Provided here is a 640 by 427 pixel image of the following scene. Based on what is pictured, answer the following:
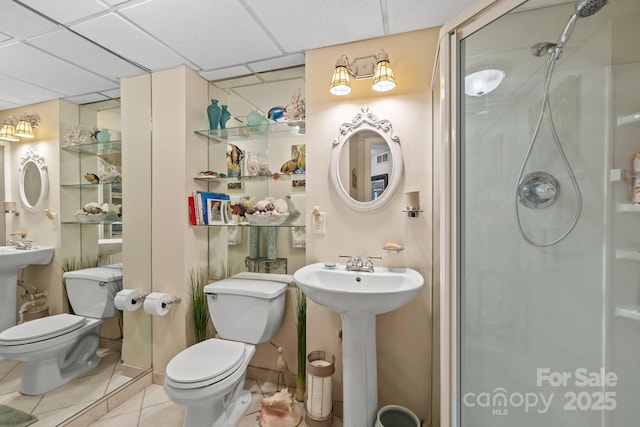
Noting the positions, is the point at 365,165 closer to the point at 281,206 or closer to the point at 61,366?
the point at 281,206

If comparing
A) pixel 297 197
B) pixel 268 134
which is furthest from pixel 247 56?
pixel 297 197

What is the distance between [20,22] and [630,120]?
2.92 m

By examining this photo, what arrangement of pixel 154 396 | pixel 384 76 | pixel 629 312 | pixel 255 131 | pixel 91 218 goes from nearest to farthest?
pixel 629 312 → pixel 384 76 → pixel 91 218 → pixel 154 396 → pixel 255 131

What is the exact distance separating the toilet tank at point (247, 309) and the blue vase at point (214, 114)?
3.89ft

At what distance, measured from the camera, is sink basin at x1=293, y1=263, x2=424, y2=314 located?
125 cm

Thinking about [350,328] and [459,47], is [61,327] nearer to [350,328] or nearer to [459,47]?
[350,328]

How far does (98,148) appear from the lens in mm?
1693

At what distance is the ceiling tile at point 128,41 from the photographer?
59.1 inches

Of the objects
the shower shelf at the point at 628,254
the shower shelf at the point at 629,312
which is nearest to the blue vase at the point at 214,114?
the shower shelf at the point at 628,254

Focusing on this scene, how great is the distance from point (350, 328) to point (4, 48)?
7.68 ft

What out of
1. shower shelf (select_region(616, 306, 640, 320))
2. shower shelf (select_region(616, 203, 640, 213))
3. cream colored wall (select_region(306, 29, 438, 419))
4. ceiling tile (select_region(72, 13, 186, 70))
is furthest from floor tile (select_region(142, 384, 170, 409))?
shower shelf (select_region(616, 203, 640, 213))

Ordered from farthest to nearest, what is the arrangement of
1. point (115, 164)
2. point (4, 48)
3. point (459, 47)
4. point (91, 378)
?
point (115, 164)
point (91, 378)
point (4, 48)
point (459, 47)

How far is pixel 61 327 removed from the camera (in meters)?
1.55

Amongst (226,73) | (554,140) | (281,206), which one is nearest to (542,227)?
(554,140)
